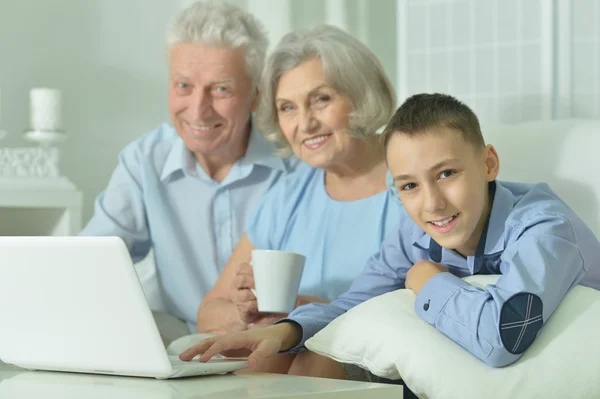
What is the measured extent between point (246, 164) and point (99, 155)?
965mm

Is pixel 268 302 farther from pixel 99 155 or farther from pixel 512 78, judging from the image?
pixel 99 155

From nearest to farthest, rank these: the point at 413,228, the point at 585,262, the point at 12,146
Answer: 1. the point at 585,262
2. the point at 413,228
3. the point at 12,146

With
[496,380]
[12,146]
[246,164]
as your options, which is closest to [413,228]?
[496,380]

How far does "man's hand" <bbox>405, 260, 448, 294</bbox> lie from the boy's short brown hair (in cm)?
22

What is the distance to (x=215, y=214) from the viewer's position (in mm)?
2357

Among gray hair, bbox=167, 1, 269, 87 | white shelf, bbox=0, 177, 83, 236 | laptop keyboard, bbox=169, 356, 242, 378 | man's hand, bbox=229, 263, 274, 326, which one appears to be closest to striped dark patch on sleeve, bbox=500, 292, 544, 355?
laptop keyboard, bbox=169, 356, 242, 378

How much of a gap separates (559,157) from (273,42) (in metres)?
1.93

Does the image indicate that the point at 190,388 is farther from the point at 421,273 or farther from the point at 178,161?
the point at 178,161

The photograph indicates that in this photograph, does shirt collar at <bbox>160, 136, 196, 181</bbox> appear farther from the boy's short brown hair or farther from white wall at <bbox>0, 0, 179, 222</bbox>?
the boy's short brown hair

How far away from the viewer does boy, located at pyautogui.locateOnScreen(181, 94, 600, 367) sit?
127 cm

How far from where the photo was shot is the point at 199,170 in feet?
7.77

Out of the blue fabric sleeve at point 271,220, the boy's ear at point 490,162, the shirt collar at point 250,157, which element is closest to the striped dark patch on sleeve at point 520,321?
the boy's ear at point 490,162

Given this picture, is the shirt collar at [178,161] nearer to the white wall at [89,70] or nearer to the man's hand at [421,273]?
the white wall at [89,70]

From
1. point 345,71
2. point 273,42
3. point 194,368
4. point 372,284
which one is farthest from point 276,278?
point 273,42
